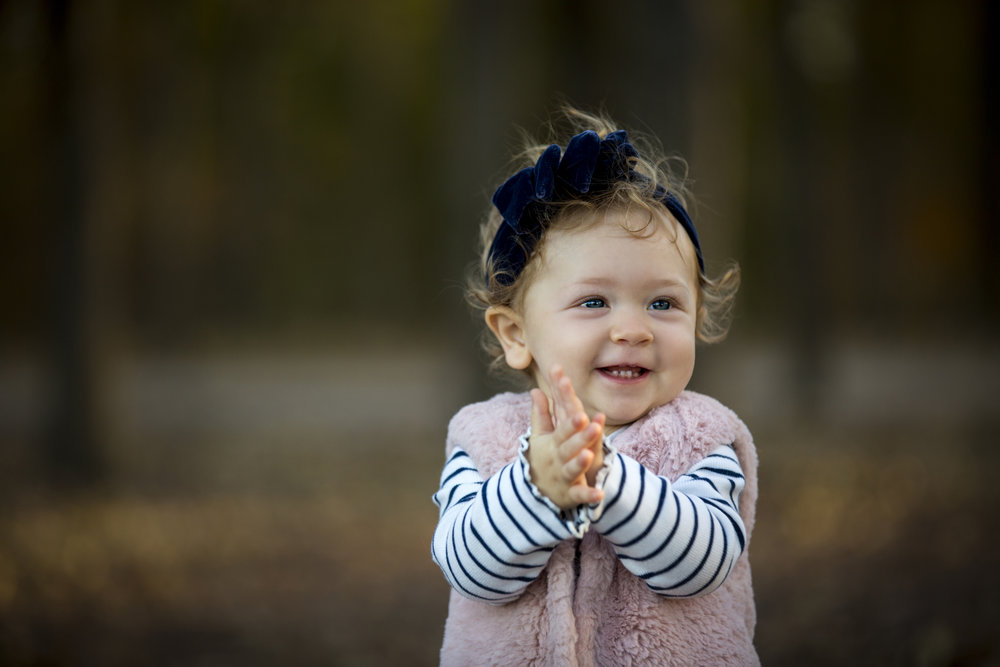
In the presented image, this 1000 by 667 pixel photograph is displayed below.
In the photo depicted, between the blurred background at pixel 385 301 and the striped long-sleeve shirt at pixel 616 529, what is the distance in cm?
263

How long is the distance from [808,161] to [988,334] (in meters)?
6.46

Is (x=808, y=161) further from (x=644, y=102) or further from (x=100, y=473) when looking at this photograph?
(x=100, y=473)

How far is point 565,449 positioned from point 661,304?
572 millimetres

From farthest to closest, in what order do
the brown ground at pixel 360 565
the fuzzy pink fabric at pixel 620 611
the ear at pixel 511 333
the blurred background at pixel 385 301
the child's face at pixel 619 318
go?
the blurred background at pixel 385 301 < the brown ground at pixel 360 565 < the ear at pixel 511 333 < the child's face at pixel 619 318 < the fuzzy pink fabric at pixel 620 611

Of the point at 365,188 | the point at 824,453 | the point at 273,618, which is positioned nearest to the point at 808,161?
the point at 824,453

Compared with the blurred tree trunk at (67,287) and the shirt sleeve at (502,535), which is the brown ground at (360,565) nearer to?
the blurred tree trunk at (67,287)

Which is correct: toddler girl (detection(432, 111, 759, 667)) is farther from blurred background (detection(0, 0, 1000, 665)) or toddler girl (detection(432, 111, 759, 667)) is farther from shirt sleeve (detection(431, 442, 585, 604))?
blurred background (detection(0, 0, 1000, 665))

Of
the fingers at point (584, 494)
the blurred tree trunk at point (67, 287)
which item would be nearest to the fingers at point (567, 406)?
the fingers at point (584, 494)

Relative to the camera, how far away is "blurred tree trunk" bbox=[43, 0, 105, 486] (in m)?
7.05

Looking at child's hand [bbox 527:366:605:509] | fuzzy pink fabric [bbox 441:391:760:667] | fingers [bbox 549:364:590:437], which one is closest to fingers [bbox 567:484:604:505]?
child's hand [bbox 527:366:605:509]

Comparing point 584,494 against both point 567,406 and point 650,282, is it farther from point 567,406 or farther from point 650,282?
point 650,282

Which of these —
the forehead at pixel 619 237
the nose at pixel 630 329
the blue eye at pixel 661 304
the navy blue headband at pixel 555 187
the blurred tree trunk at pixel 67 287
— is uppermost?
the blurred tree trunk at pixel 67 287

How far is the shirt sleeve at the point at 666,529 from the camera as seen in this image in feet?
5.57

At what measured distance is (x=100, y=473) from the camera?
727 cm
